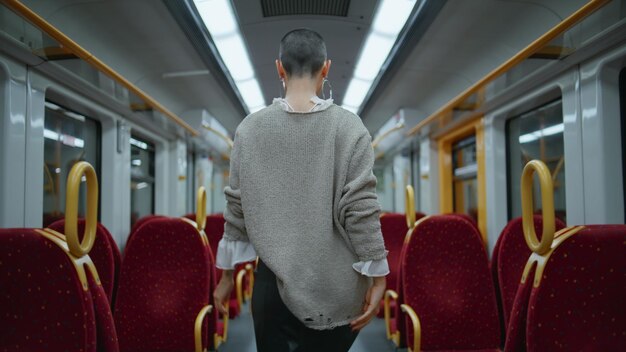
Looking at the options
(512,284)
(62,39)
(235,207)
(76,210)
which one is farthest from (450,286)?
(62,39)

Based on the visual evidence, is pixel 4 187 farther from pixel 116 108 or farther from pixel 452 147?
pixel 452 147

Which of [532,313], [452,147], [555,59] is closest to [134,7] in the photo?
[555,59]

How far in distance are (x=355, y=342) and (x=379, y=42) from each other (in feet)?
8.81

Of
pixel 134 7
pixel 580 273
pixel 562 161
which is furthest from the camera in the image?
pixel 562 161

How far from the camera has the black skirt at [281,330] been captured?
3.84ft

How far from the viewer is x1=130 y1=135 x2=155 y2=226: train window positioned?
17.7 ft

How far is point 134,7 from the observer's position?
319cm

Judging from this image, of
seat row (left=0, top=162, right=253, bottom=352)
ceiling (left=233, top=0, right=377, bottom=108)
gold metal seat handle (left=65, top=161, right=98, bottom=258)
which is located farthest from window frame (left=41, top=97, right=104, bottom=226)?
gold metal seat handle (left=65, top=161, right=98, bottom=258)

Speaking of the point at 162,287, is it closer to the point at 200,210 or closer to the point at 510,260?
the point at 200,210

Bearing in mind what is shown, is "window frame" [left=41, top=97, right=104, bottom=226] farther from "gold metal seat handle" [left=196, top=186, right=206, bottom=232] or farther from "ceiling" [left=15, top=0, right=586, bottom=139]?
"gold metal seat handle" [left=196, top=186, right=206, bottom=232]

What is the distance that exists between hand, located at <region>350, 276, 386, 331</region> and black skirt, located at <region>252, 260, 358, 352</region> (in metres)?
0.03

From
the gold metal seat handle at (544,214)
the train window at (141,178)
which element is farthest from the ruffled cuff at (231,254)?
the train window at (141,178)

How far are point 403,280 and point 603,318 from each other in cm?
145

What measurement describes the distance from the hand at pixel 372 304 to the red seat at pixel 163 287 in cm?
172
